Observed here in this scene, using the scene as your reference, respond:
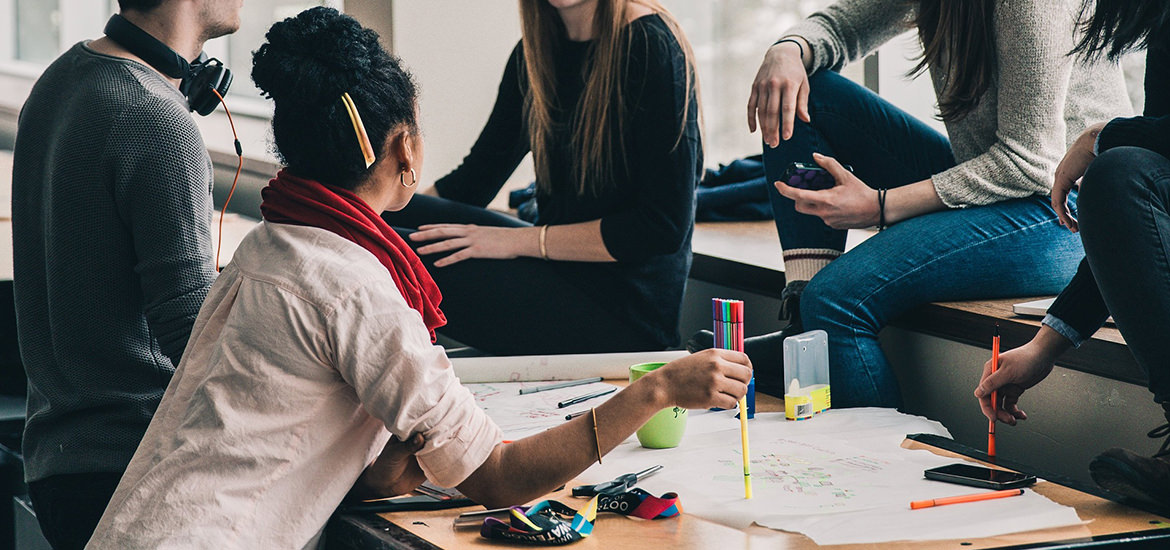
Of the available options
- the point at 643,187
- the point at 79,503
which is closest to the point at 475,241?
the point at 643,187

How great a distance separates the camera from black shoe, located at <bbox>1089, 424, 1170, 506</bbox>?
3.67ft

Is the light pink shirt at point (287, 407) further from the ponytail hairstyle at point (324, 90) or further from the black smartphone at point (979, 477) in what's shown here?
the black smartphone at point (979, 477)

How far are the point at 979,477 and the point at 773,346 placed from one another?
1.95 ft

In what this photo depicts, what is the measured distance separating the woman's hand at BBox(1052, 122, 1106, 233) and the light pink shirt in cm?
78

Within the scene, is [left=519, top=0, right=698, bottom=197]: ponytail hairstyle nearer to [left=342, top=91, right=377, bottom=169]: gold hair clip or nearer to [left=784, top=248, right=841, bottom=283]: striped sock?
[left=784, top=248, right=841, bottom=283]: striped sock

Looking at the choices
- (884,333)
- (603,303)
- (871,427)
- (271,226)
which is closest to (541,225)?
(603,303)

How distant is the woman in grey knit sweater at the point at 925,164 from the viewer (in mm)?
1643

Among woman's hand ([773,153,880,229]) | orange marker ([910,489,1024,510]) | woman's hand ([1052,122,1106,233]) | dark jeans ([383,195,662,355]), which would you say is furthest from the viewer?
dark jeans ([383,195,662,355])

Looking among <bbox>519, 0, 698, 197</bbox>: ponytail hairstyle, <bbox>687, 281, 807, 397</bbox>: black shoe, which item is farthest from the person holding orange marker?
<bbox>519, 0, 698, 197</bbox>: ponytail hairstyle

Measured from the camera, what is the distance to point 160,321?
1302 mm

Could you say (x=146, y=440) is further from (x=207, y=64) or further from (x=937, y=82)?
(x=937, y=82)

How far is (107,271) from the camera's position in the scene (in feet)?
4.35

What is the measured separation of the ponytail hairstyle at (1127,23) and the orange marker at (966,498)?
1.66 ft

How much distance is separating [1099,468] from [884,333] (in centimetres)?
74
